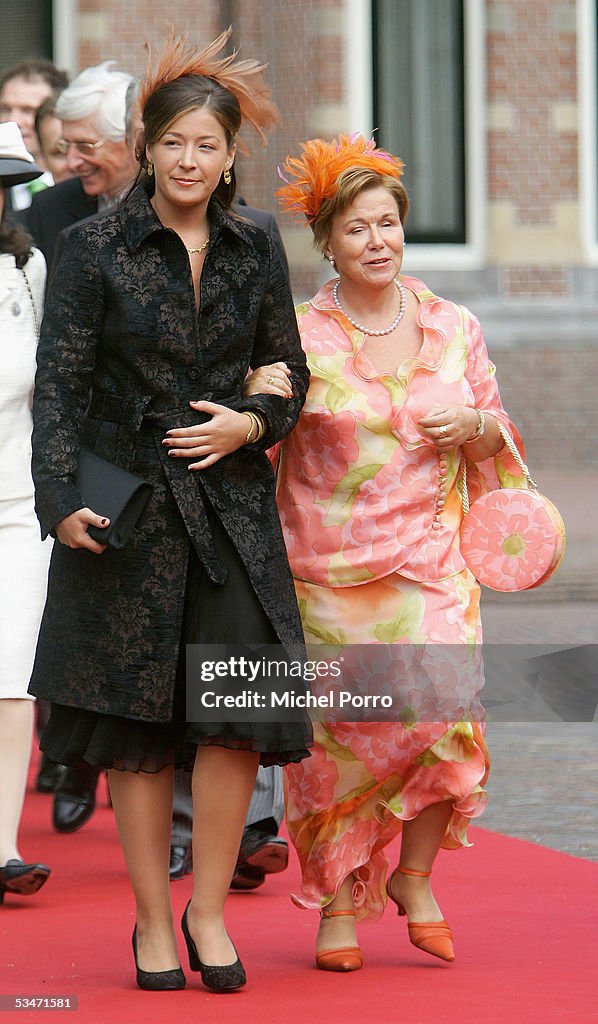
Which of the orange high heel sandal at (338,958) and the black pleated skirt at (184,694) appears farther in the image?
the orange high heel sandal at (338,958)

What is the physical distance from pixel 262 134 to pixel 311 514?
89cm

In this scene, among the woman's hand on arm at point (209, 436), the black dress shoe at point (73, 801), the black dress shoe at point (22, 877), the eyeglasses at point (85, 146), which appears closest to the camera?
the woman's hand on arm at point (209, 436)

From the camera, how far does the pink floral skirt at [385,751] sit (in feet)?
13.9

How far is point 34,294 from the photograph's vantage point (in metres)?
5.37

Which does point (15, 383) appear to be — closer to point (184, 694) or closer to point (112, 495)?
point (112, 495)

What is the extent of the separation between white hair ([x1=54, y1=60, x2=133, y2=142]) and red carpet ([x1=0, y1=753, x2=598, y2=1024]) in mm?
2146

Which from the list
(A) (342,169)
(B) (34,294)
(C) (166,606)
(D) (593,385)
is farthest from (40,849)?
(D) (593,385)

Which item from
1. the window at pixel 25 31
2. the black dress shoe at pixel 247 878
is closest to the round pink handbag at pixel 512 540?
the black dress shoe at pixel 247 878

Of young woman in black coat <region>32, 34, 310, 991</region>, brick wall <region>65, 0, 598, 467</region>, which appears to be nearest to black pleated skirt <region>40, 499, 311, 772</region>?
young woman in black coat <region>32, 34, 310, 991</region>

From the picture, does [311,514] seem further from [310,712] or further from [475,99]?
[475,99]

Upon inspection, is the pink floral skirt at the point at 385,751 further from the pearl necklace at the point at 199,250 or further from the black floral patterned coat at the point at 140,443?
the pearl necklace at the point at 199,250

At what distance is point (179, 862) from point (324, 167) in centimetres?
199

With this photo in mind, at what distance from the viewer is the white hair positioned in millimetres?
5781

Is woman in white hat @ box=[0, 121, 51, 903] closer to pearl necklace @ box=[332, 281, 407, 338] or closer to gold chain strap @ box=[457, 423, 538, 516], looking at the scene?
pearl necklace @ box=[332, 281, 407, 338]
